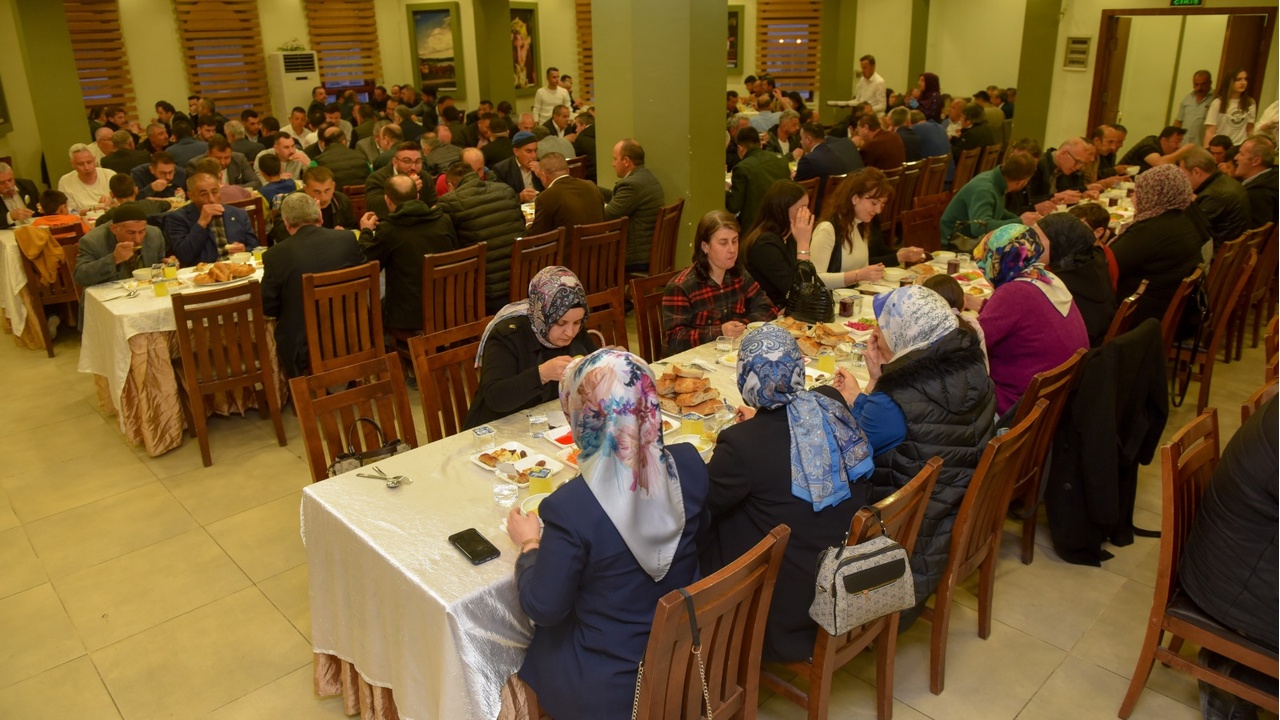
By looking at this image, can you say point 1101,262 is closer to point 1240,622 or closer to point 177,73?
point 1240,622

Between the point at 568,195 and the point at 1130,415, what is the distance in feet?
11.5

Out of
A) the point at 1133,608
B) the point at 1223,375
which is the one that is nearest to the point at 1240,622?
the point at 1133,608

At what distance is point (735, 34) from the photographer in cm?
1503

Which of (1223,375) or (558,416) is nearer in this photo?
(558,416)

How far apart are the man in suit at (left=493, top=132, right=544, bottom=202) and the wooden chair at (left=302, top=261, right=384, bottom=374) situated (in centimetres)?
283

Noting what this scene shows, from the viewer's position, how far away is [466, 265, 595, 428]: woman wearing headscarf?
3.04m

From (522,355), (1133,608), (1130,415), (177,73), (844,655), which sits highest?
(177,73)

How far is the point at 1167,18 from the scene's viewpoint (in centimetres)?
1173

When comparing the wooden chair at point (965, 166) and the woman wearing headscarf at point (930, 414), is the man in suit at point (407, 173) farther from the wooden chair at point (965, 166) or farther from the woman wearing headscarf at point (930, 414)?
the wooden chair at point (965, 166)

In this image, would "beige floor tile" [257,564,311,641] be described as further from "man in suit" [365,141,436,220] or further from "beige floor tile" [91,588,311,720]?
"man in suit" [365,141,436,220]

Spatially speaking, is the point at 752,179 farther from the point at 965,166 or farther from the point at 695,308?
the point at 695,308

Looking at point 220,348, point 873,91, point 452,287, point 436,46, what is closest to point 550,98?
point 436,46

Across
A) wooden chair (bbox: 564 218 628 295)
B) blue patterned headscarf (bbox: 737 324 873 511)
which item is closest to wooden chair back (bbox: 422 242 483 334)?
wooden chair (bbox: 564 218 628 295)

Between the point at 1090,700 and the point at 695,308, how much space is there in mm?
2051
